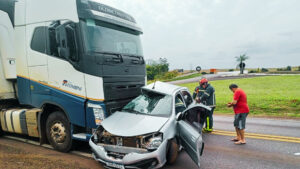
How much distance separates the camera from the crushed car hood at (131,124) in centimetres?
378

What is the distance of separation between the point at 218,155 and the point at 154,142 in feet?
6.83

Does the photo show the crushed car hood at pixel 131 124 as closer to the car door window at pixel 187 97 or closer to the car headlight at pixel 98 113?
the car headlight at pixel 98 113

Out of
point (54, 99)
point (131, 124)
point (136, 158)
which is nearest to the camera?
point (136, 158)

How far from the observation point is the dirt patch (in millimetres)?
4250

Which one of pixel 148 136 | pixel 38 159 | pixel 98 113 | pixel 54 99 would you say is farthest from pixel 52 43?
pixel 148 136

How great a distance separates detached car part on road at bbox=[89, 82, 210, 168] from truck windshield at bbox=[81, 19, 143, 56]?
1.55 m

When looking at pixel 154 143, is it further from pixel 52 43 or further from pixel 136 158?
pixel 52 43

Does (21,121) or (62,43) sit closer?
(62,43)

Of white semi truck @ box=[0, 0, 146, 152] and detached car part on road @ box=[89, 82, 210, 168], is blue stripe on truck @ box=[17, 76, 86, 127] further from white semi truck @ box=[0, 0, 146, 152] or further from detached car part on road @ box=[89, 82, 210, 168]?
detached car part on road @ box=[89, 82, 210, 168]

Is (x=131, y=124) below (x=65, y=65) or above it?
below

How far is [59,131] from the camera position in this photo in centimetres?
507

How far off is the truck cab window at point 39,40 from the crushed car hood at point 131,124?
2.49 m

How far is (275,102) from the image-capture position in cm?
1261

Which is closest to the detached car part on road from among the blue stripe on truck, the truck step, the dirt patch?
the truck step
